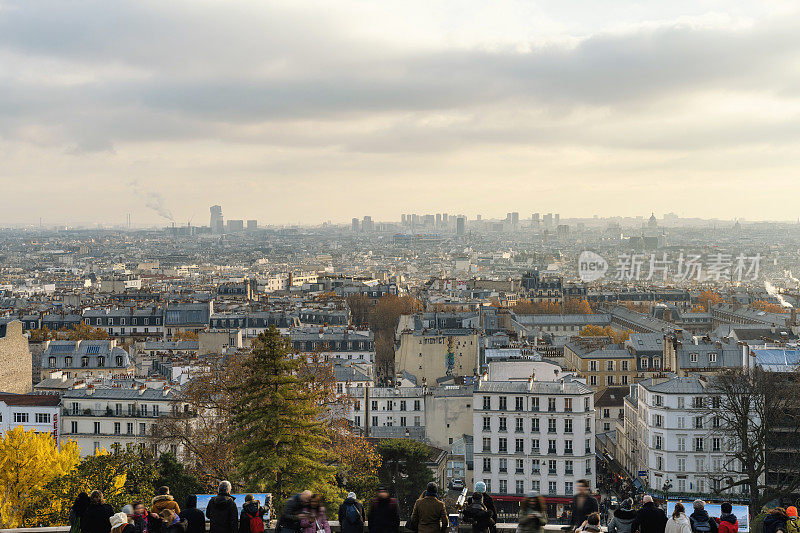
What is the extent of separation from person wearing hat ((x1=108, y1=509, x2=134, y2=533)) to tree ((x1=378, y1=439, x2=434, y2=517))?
21.3m

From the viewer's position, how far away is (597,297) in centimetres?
11856

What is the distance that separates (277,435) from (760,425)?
1917cm

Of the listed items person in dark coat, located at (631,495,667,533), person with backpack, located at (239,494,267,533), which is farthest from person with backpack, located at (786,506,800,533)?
person with backpack, located at (239,494,267,533)

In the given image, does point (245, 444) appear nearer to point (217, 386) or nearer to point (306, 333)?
point (217, 386)

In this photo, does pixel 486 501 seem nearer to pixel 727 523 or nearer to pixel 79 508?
pixel 727 523

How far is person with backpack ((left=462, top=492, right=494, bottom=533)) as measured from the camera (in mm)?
12031

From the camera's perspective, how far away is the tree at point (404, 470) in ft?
108

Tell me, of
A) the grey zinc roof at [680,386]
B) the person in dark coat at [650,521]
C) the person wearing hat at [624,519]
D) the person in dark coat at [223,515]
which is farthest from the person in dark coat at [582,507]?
the grey zinc roof at [680,386]

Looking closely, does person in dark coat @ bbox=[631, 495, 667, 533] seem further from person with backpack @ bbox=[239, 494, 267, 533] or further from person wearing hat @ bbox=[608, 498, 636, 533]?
person with backpack @ bbox=[239, 494, 267, 533]

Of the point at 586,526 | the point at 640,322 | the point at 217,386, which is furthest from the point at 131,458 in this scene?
the point at 640,322

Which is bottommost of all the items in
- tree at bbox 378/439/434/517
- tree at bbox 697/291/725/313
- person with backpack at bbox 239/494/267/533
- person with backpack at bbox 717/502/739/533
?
tree at bbox 697/291/725/313

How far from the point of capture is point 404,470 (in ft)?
110

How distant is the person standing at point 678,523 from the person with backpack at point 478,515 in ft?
6.92

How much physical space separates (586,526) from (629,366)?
1688 inches
